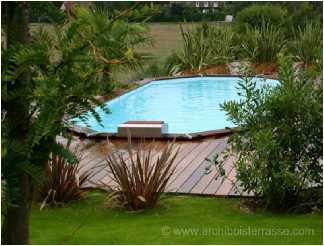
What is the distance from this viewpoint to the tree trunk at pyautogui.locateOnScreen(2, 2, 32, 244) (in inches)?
62.9

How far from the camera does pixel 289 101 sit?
387cm

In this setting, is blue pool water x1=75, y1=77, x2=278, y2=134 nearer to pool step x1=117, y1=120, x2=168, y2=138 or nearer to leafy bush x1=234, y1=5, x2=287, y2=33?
pool step x1=117, y1=120, x2=168, y2=138

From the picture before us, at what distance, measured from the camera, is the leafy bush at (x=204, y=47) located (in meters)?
12.8

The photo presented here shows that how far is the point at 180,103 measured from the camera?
11.2 metres

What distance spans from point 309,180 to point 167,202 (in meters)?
0.99

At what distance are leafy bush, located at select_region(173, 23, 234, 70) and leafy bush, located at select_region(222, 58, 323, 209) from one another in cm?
874

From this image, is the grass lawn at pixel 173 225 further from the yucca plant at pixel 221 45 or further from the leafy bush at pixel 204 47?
the yucca plant at pixel 221 45

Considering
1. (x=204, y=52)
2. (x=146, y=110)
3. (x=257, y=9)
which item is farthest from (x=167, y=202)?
(x=257, y=9)

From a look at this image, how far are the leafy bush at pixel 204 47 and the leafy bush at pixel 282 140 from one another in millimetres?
8736

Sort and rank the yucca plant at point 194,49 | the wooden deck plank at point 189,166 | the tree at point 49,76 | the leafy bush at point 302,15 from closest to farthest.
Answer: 1. the tree at point 49,76
2. the wooden deck plank at point 189,166
3. the yucca plant at point 194,49
4. the leafy bush at point 302,15

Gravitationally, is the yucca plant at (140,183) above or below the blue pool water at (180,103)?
above

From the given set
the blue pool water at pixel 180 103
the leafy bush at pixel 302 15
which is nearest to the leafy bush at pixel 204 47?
the blue pool water at pixel 180 103

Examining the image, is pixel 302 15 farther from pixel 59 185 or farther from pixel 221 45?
pixel 59 185

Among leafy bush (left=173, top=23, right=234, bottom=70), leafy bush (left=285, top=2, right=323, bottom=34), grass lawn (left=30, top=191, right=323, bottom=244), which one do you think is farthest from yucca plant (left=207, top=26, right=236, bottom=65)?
grass lawn (left=30, top=191, right=323, bottom=244)
